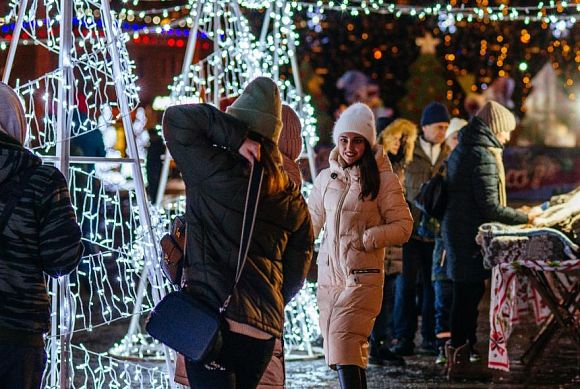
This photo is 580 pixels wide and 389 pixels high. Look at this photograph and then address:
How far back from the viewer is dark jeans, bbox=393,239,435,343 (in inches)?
437

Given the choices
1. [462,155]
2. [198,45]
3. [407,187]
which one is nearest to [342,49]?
[198,45]

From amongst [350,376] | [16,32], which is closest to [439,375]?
[350,376]

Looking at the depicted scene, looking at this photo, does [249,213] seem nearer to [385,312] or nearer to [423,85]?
[385,312]

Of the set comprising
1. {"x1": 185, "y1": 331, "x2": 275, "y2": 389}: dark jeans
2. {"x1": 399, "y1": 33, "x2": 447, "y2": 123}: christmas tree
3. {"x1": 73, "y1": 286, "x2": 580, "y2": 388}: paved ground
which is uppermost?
{"x1": 399, "y1": 33, "x2": 447, "y2": 123}: christmas tree

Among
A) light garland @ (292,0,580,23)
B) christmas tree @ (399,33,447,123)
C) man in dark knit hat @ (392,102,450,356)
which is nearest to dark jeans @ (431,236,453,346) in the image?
man in dark knit hat @ (392,102,450,356)

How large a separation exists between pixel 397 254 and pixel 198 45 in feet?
27.7

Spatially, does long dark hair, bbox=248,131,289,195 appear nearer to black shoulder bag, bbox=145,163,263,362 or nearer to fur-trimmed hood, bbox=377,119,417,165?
black shoulder bag, bbox=145,163,263,362

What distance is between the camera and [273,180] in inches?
199

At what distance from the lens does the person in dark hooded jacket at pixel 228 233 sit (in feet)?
16.3

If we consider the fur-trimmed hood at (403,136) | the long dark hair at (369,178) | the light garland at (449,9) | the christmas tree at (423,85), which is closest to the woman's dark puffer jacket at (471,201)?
the fur-trimmed hood at (403,136)

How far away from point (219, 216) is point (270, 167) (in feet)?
0.96

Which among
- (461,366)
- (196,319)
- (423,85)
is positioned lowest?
(461,366)

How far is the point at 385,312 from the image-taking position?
10.5 metres

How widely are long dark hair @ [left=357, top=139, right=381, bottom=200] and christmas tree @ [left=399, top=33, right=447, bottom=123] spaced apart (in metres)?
14.6
